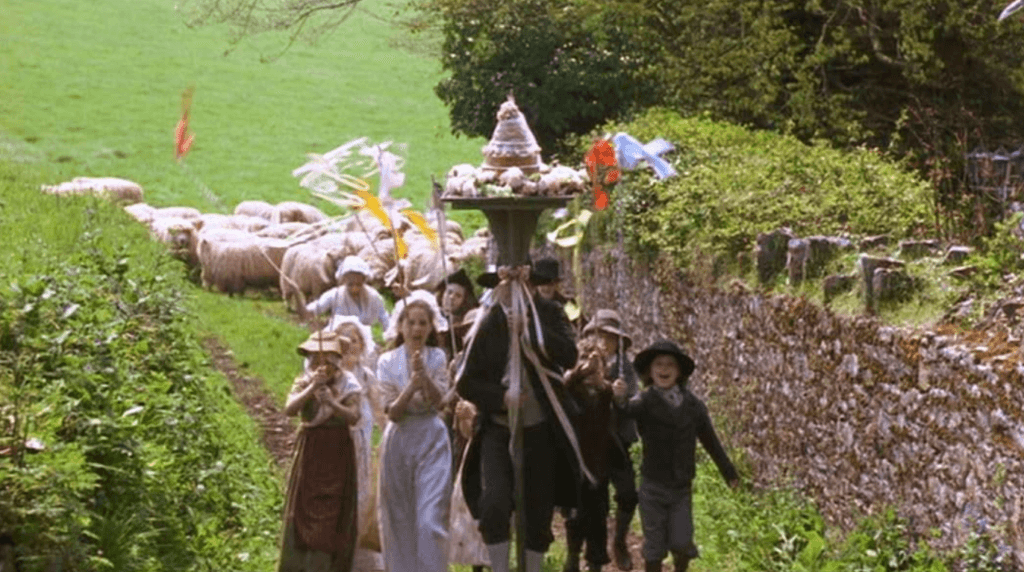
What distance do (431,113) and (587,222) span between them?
34.3m

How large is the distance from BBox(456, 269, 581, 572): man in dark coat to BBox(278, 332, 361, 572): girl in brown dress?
713mm

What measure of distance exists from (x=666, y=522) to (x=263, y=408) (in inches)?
354

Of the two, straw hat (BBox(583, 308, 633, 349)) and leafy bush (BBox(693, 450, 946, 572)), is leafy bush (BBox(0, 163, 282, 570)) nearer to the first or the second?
straw hat (BBox(583, 308, 633, 349))

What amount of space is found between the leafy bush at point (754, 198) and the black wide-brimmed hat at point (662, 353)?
2668mm

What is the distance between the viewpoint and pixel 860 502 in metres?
11.5

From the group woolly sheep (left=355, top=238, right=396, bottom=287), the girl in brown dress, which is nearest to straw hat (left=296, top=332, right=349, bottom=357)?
the girl in brown dress

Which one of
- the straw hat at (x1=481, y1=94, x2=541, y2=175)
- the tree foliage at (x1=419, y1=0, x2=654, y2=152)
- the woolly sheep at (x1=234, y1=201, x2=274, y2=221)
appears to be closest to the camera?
the straw hat at (x1=481, y1=94, x2=541, y2=175)

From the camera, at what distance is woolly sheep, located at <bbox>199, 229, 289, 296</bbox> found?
32.3 metres

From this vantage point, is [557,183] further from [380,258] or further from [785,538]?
[380,258]

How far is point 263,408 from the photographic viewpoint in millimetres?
19500

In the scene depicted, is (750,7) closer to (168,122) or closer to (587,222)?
(587,222)

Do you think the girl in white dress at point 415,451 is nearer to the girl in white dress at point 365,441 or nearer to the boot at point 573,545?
the girl in white dress at point 365,441

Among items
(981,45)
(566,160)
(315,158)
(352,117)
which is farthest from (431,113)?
(315,158)

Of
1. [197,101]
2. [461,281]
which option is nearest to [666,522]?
[461,281]
